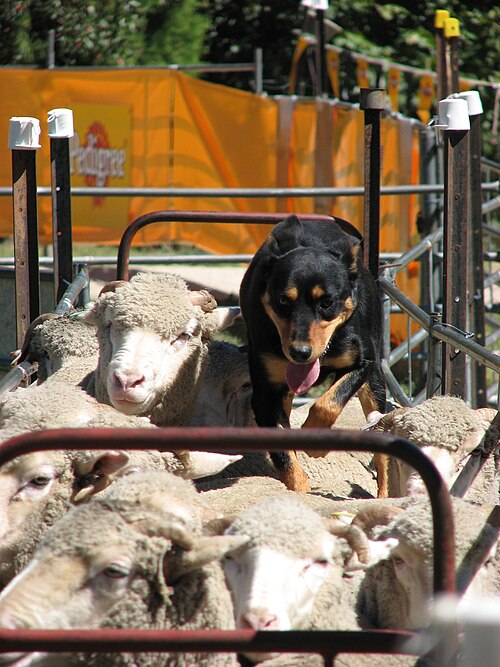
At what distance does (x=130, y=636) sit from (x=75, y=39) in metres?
18.3

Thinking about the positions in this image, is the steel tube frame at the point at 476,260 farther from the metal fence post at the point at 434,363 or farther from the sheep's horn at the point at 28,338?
the sheep's horn at the point at 28,338

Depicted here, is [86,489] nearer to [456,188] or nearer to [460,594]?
[460,594]

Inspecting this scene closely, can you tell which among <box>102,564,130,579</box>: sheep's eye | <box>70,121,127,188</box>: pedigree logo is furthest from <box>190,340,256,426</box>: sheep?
<box>70,121,127,188</box>: pedigree logo

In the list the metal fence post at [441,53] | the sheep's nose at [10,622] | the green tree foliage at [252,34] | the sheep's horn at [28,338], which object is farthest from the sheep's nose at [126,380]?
the green tree foliage at [252,34]

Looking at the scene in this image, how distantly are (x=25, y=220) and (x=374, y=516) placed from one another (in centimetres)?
279

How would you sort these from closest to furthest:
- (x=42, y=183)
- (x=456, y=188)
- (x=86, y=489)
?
(x=86, y=489) < (x=456, y=188) < (x=42, y=183)

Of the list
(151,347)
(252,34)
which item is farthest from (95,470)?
(252,34)

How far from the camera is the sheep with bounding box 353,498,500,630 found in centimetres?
266

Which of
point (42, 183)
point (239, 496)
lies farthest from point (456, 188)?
point (42, 183)

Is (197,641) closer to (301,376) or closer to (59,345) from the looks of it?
(301,376)

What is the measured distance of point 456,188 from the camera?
4676 mm

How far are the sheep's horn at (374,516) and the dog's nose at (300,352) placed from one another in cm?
132

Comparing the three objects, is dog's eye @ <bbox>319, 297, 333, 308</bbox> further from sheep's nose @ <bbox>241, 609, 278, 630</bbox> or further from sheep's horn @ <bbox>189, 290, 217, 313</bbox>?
sheep's nose @ <bbox>241, 609, 278, 630</bbox>

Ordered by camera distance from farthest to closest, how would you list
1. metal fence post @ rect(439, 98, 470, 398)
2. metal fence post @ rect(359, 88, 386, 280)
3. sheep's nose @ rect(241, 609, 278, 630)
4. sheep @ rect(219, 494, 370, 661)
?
metal fence post @ rect(359, 88, 386, 280) → metal fence post @ rect(439, 98, 470, 398) → sheep @ rect(219, 494, 370, 661) → sheep's nose @ rect(241, 609, 278, 630)
